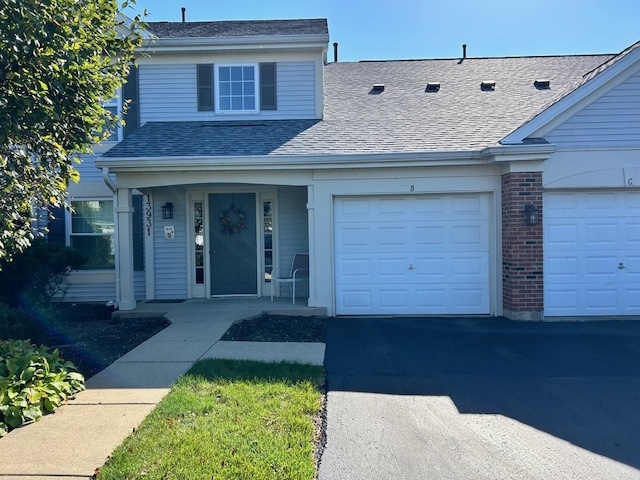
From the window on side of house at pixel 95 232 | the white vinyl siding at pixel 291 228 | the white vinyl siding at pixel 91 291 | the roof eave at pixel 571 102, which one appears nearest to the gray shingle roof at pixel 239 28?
the white vinyl siding at pixel 291 228

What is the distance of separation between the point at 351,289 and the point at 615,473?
5.83 metres

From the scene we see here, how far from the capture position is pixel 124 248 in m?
8.98

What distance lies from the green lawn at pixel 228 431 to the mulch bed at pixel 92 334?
5.44ft

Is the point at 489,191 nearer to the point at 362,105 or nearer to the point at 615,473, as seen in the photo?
the point at 362,105

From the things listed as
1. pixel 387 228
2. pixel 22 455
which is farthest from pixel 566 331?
pixel 22 455

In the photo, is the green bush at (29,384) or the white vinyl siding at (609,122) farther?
the white vinyl siding at (609,122)

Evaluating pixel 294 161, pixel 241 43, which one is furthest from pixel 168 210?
pixel 241 43

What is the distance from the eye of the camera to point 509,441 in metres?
3.95

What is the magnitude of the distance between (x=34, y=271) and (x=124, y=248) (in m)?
1.65

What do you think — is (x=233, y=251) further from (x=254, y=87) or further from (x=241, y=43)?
(x=241, y=43)

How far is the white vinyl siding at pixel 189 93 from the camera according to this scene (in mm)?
10758

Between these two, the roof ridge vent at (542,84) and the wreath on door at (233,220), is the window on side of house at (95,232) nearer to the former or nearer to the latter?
the wreath on door at (233,220)

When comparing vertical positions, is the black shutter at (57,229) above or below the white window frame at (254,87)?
below

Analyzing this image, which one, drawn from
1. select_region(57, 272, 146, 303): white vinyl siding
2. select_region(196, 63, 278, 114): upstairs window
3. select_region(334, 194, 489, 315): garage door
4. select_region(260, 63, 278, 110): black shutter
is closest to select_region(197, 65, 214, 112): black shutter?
select_region(196, 63, 278, 114): upstairs window
